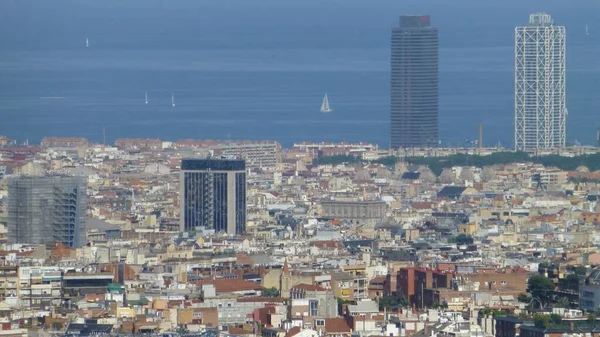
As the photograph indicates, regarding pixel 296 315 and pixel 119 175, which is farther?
pixel 119 175

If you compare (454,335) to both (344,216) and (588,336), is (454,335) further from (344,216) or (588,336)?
(344,216)

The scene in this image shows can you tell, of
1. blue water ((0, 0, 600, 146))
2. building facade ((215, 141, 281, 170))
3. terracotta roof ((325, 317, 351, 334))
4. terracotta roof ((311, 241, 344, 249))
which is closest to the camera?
terracotta roof ((325, 317, 351, 334))

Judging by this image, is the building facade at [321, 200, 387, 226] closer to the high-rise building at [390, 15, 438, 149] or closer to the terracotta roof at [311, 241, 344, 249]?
the terracotta roof at [311, 241, 344, 249]

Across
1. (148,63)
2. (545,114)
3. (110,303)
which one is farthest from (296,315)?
(148,63)

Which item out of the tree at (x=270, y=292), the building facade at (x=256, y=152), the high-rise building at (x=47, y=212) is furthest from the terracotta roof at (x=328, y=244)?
the building facade at (x=256, y=152)

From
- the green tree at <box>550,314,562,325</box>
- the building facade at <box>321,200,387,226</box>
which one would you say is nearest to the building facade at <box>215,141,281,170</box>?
the building facade at <box>321,200,387,226</box>

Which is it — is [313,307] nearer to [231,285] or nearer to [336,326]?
[336,326]
